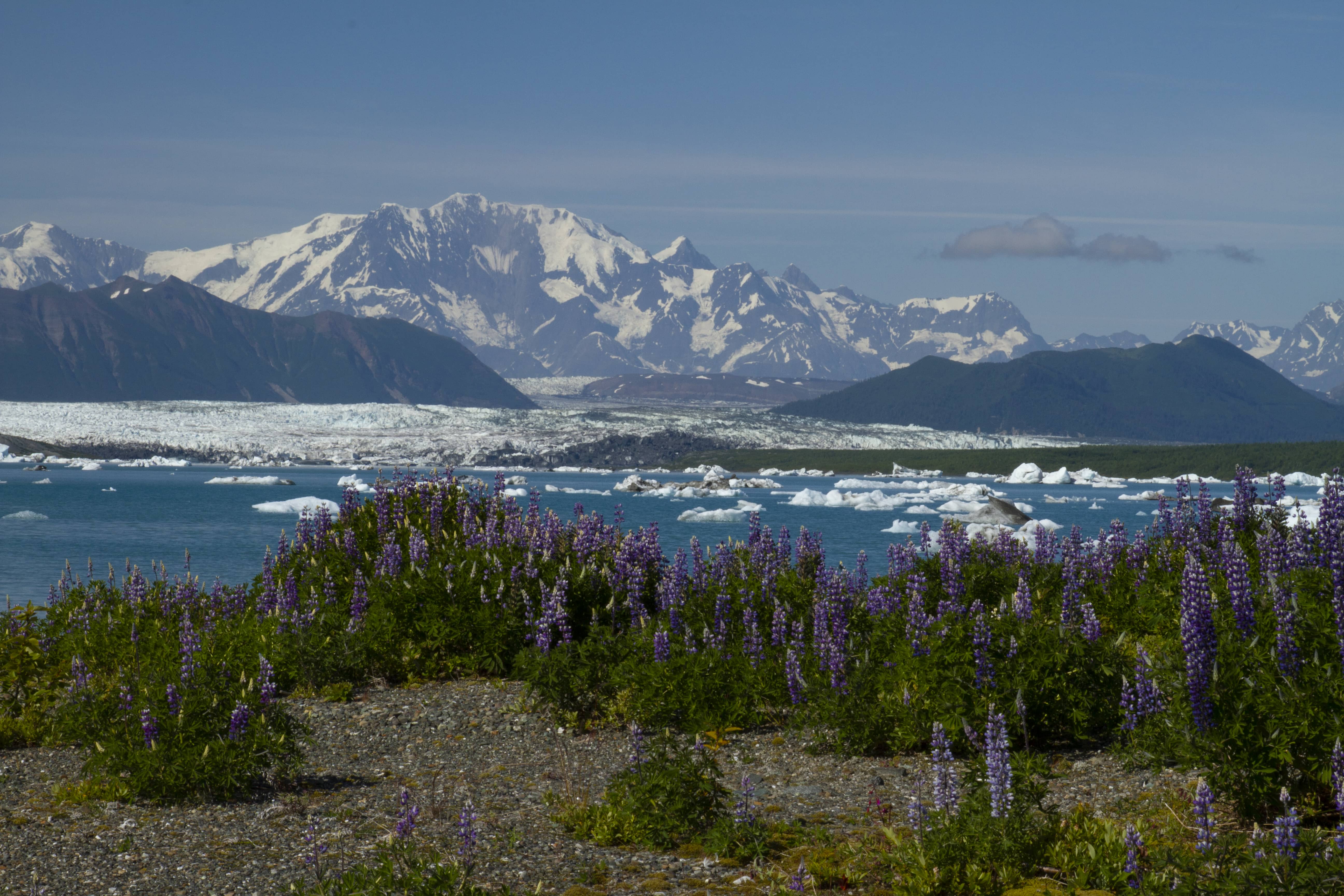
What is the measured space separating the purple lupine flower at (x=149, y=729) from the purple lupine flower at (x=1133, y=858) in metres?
8.32

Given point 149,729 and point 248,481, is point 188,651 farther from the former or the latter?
point 248,481

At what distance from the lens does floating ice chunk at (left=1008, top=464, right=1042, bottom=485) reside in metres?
164

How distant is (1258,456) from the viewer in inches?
7264

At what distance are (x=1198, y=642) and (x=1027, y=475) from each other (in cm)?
16289

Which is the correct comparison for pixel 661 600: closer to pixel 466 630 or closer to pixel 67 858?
pixel 466 630

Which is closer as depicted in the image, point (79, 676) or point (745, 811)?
point (745, 811)

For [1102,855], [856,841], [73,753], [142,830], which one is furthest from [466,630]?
[1102,855]

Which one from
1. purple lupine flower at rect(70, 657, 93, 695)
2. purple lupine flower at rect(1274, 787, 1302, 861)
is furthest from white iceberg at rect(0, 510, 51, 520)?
purple lupine flower at rect(1274, 787, 1302, 861)

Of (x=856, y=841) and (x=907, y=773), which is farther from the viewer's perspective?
(x=907, y=773)

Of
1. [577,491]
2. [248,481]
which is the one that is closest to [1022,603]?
[577,491]

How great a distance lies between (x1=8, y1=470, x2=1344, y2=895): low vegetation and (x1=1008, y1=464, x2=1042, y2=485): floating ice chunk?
15259cm

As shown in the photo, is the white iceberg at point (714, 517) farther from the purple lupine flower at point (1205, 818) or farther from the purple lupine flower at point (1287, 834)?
the purple lupine flower at point (1287, 834)

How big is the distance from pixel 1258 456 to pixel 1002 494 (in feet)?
273

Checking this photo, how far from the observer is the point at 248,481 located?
391ft
